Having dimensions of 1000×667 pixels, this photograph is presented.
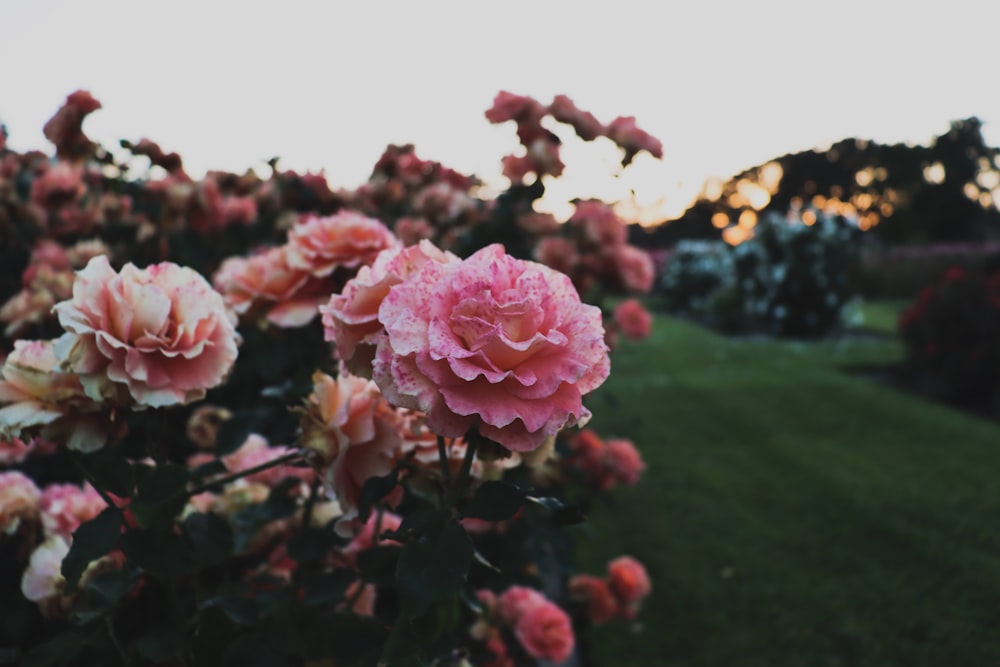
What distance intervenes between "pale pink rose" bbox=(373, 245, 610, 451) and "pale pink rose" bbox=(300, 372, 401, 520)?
0.17m

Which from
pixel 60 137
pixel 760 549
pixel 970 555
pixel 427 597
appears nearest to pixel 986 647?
pixel 970 555

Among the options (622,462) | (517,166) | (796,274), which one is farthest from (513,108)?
(796,274)

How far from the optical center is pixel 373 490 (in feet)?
2.34

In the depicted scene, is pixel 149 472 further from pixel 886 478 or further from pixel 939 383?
pixel 939 383

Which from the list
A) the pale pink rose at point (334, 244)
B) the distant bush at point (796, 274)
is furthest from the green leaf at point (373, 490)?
the distant bush at point (796, 274)

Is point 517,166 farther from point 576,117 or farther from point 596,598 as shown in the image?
point 596,598

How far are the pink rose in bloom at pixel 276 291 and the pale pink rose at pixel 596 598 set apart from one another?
135cm

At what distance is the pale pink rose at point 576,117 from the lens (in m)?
1.79

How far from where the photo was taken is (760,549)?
3.04 m

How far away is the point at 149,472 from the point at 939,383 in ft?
20.3

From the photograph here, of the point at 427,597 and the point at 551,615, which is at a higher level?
the point at 427,597

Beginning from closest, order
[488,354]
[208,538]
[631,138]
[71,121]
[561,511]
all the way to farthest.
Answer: [488,354] < [561,511] < [208,538] < [71,121] < [631,138]

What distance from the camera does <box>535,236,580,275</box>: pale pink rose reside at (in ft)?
6.61

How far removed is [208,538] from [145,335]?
25cm
